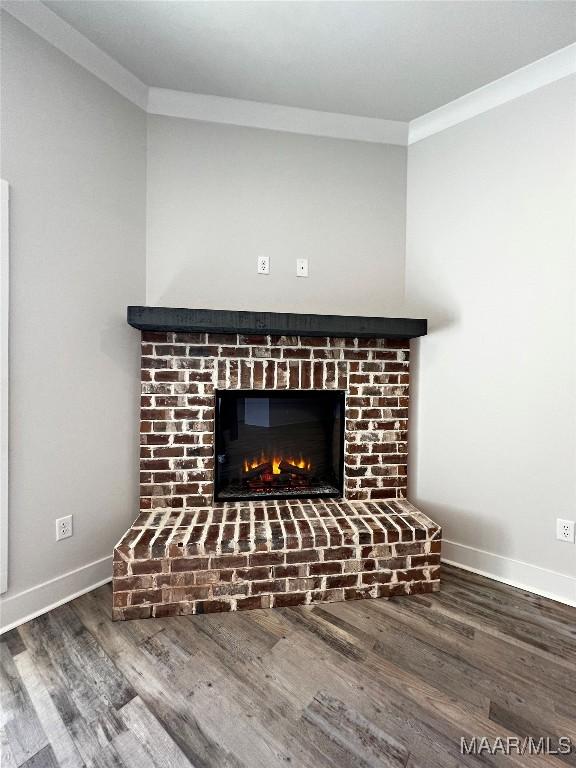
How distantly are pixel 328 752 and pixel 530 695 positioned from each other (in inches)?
29.8

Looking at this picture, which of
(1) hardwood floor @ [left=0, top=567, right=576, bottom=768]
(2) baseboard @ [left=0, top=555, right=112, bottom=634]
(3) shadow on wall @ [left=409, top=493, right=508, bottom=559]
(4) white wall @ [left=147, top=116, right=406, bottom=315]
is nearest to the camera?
(1) hardwood floor @ [left=0, top=567, right=576, bottom=768]

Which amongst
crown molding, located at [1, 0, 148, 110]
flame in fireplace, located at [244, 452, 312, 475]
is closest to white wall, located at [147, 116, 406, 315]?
crown molding, located at [1, 0, 148, 110]

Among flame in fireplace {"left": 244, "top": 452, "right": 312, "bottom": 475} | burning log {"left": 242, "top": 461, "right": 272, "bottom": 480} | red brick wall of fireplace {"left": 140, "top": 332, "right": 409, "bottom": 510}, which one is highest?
red brick wall of fireplace {"left": 140, "top": 332, "right": 409, "bottom": 510}

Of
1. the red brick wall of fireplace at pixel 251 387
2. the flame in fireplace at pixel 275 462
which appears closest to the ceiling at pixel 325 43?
the red brick wall of fireplace at pixel 251 387

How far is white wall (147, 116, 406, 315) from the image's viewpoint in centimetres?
213

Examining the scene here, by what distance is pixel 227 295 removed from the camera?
218 centimetres

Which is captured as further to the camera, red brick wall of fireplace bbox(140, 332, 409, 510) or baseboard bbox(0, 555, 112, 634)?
red brick wall of fireplace bbox(140, 332, 409, 510)

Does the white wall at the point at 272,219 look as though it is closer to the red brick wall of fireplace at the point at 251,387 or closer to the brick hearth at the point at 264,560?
the red brick wall of fireplace at the point at 251,387

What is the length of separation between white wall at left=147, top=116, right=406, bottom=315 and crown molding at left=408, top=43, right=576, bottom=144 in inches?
7.6

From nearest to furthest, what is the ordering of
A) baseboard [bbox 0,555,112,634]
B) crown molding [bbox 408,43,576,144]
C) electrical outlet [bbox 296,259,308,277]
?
baseboard [bbox 0,555,112,634]
crown molding [bbox 408,43,576,144]
electrical outlet [bbox 296,259,308,277]

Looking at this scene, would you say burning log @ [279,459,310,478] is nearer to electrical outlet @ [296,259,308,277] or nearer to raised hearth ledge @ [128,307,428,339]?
raised hearth ledge @ [128,307,428,339]

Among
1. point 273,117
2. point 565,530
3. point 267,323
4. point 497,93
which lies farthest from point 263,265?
point 565,530

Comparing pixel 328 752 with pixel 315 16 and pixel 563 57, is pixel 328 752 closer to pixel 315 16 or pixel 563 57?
pixel 315 16

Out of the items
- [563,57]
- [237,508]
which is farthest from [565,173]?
[237,508]
